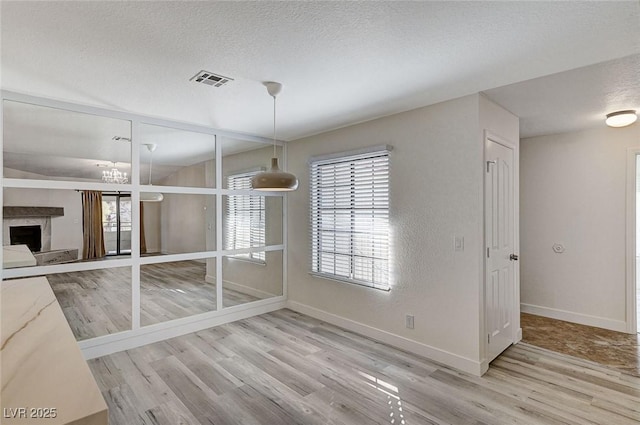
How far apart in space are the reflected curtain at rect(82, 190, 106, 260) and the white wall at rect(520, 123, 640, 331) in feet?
17.9

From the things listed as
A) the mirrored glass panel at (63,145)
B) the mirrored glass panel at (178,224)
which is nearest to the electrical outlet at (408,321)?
the mirrored glass panel at (178,224)

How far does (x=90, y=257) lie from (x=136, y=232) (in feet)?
1.60

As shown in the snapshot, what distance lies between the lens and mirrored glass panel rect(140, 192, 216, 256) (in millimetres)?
3732

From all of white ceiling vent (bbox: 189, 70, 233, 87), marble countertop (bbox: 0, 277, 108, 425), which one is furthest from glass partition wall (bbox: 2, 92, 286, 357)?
marble countertop (bbox: 0, 277, 108, 425)

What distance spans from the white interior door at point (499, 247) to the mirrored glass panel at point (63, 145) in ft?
12.6

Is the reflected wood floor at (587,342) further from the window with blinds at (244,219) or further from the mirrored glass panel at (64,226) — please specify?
the mirrored glass panel at (64,226)

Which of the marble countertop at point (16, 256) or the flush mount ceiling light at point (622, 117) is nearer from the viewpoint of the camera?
the marble countertop at point (16, 256)

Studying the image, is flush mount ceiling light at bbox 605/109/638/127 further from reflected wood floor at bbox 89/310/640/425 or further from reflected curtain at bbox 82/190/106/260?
reflected curtain at bbox 82/190/106/260

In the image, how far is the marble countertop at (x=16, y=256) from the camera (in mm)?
2479

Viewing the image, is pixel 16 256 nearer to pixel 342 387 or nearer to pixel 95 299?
pixel 95 299

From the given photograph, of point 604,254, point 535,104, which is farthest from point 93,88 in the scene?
point 604,254

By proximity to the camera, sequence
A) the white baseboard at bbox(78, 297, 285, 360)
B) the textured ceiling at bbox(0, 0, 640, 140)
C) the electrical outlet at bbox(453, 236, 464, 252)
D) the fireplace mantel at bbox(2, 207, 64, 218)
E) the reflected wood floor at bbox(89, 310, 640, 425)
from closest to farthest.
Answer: the textured ceiling at bbox(0, 0, 640, 140) < the reflected wood floor at bbox(89, 310, 640, 425) < the fireplace mantel at bbox(2, 207, 64, 218) < the electrical outlet at bbox(453, 236, 464, 252) < the white baseboard at bbox(78, 297, 285, 360)

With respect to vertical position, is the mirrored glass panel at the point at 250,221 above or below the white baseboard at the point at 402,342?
above

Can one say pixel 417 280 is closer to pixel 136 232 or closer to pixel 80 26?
pixel 136 232
